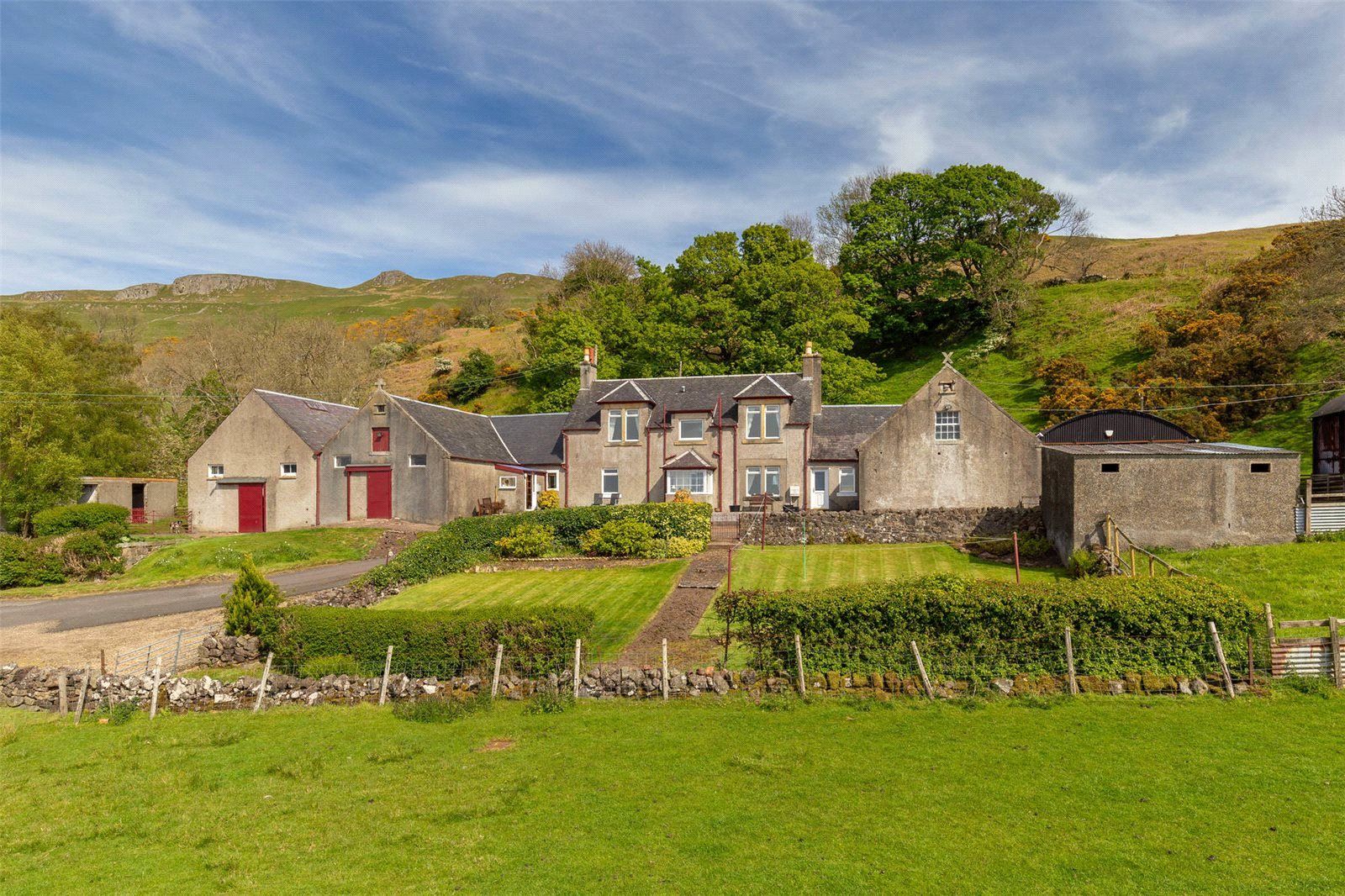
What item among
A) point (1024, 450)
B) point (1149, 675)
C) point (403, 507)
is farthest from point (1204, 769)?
point (403, 507)

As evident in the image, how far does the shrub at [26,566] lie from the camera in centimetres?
3450

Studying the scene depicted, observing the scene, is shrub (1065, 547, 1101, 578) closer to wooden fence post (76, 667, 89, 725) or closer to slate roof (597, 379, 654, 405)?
slate roof (597, 379, 654, 405)

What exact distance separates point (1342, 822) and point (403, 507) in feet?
136

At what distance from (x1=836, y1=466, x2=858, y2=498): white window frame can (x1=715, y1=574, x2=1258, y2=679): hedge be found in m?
25.3

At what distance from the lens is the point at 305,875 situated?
32.1 feet

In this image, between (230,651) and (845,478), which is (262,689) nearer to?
(230,651)

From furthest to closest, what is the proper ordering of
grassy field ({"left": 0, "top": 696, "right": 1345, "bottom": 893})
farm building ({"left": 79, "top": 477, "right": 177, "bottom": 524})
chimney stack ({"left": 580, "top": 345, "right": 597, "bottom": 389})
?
farm building ({"left": 79, "top": 477, "right": 177, "bottom": 524}) < chimney stack ({"left": 580, "top": 345, "right": 597, "bottom": 389}) < grassy field ({"left": 0, "top": 696, "right": 1345, "bottom": 893})

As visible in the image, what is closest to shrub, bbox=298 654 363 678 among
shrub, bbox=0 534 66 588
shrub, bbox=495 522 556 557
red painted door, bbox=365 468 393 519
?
shrub, bbox=495 522 556 557

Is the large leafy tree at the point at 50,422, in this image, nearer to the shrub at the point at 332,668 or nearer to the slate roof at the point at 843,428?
the shrub at the point at 332,668

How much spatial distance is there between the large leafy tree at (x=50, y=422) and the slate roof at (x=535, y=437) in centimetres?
2457

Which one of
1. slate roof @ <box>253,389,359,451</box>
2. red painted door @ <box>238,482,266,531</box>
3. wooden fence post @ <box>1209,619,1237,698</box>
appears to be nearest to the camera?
wooden fence post @ <box>1209,619,1237,698</box>

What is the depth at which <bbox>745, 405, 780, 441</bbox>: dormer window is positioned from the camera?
145 feet

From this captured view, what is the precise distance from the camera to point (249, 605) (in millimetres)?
21172

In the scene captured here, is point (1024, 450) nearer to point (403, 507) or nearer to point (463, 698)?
point (463, 698)
